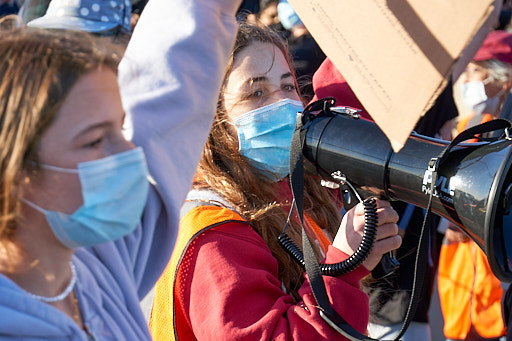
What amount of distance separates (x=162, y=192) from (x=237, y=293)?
1.29ft

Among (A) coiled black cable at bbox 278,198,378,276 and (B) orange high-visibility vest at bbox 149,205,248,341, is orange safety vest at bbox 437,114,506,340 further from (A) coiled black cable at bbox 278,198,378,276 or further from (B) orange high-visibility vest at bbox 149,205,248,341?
(B) orange high-visibility vest at bbox 149,205,248,341

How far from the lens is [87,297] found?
52.3 inches

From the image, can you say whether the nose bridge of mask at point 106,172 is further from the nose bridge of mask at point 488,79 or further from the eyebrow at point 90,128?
the nose bridge of mask at point 488,79

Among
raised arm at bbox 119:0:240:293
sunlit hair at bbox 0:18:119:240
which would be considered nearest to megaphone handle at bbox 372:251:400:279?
raised arm at bbox 119:0:240:293

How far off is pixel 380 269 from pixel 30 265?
44.3 inches

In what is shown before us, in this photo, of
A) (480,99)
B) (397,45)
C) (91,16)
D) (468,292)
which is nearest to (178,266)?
(397,45)

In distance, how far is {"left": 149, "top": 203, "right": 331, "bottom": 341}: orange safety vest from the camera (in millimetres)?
1789

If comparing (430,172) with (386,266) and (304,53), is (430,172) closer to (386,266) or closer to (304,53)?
(386,266)

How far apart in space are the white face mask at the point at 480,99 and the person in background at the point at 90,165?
10.3 feet

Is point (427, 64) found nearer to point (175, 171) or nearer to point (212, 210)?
point (175, 171)

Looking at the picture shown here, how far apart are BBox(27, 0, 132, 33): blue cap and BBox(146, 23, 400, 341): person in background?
4.41 ft

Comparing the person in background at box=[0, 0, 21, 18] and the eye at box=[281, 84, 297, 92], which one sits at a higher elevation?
the eye at box=[281, 84, 297, 92]

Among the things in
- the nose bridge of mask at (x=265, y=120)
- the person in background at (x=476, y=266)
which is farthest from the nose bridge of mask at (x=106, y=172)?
the person in background at (x=476, y=266)

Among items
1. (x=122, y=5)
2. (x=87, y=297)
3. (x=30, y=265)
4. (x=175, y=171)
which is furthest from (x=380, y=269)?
(x=122, y=5)
